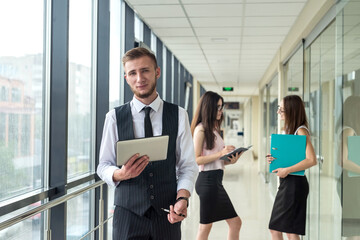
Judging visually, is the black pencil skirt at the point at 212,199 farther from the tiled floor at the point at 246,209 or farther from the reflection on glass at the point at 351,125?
the tiled floor at the point at 246,209

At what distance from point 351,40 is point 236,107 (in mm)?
26821

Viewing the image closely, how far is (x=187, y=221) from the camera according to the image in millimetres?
6137

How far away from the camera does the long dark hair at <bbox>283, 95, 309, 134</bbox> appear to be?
3326 mm

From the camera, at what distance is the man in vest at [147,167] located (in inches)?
71.2

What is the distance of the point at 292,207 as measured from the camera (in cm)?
323

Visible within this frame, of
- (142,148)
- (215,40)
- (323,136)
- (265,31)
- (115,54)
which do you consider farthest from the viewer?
(215,40)

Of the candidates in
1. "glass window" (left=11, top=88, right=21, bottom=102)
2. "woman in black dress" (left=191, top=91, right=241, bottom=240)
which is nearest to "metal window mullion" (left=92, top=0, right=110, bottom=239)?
"woman in black dress" (left=191, top=91, right=241, bottom=240)

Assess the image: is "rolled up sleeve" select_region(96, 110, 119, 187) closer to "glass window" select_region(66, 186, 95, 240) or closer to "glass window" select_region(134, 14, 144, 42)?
"glass window" select_region(66, 186, 95, 240)

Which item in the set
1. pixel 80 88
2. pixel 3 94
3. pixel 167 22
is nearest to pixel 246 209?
pixel 167 22

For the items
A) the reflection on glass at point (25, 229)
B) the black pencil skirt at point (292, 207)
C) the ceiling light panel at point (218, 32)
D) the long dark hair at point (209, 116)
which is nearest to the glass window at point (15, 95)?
the reflection on glass at point (25, 229)

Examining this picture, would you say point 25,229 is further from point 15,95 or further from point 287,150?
point 287,150

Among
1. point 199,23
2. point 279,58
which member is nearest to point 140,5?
point 199,23

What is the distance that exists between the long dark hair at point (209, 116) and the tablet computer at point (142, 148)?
70.7 inches

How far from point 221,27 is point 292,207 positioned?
3.57m
